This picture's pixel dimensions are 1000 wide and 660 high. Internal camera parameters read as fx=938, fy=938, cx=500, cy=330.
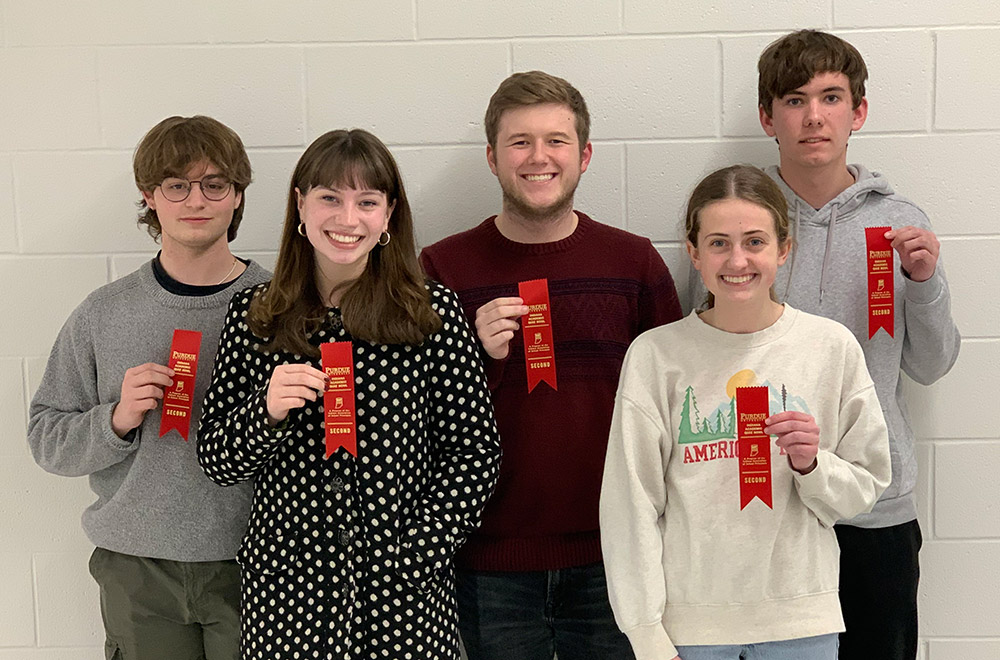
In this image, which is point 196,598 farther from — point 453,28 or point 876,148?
point 876,148

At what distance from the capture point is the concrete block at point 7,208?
2.43 m

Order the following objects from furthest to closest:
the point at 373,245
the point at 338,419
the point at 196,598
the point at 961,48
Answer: the point at 961,48 → the point at 196,598 → the point at 373,245 → the point at 338,419

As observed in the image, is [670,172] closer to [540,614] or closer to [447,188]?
[447,188]

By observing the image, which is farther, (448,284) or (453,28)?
(453,28)

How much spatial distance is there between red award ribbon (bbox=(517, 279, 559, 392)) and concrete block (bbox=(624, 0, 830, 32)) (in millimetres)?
856

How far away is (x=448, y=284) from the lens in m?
2.11

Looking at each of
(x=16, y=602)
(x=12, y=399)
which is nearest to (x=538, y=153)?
(x=12, y=399)

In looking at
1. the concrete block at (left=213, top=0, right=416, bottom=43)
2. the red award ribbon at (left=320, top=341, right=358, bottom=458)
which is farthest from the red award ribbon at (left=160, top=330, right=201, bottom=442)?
the concrete block at (left=213, top=0, right=416, bottom=43)

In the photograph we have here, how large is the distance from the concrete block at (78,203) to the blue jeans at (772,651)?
1.69m

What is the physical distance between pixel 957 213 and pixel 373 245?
5.00 ft

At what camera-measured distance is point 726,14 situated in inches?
93.4

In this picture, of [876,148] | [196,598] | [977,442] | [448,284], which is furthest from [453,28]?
[977,442]

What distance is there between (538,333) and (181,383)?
0.76 meters

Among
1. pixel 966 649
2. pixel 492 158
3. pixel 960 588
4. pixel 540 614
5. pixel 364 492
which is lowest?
pixel 966 649
